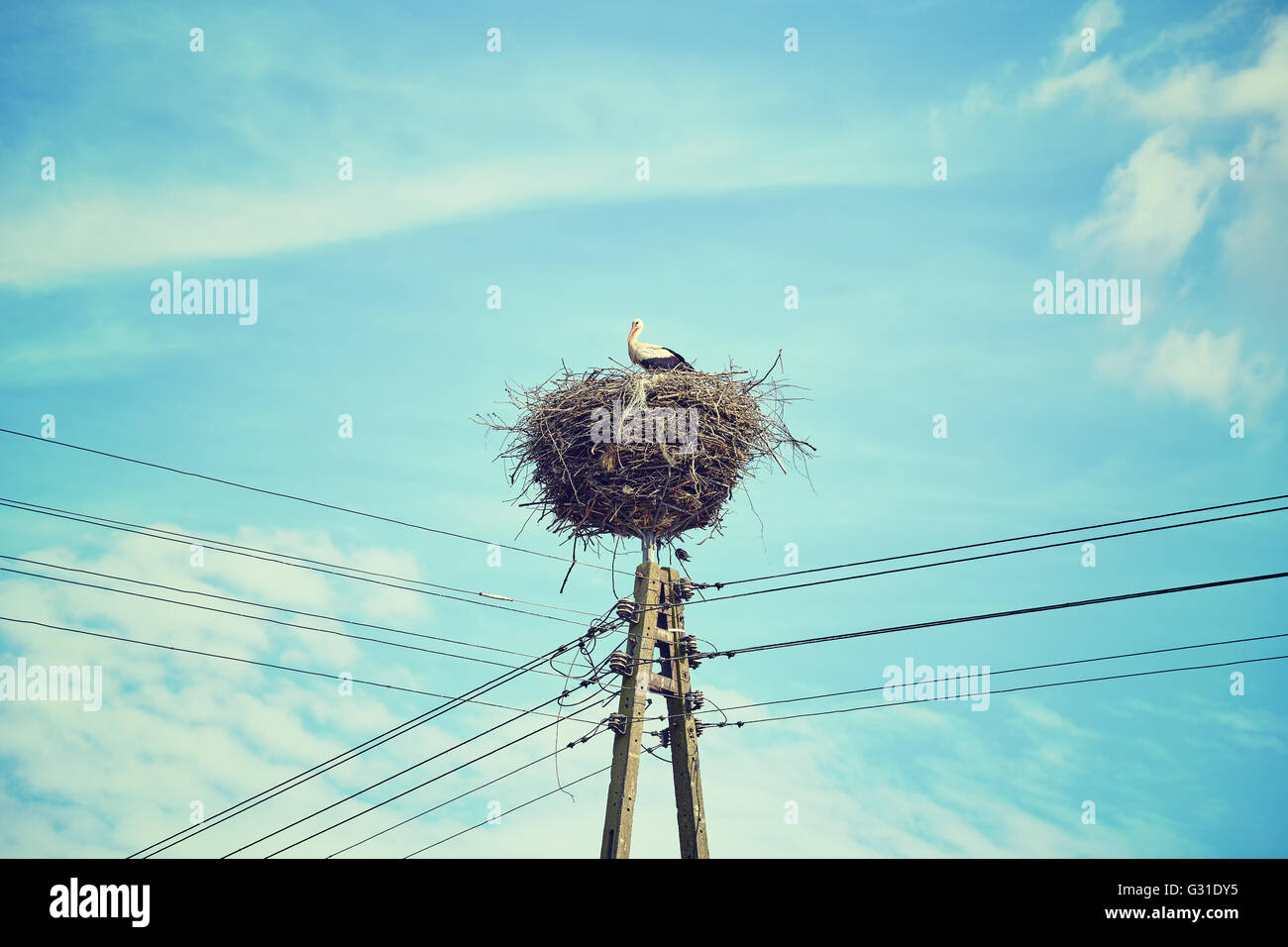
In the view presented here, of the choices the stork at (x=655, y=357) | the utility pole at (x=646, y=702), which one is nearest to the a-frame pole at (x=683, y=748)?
the utility pole at (x=646, y=702)

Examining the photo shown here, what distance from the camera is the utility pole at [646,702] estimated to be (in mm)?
10133

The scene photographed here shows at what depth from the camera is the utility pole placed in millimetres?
10133

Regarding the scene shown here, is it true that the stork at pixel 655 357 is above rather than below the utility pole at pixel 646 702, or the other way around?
above

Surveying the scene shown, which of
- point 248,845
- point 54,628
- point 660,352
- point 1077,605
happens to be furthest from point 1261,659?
point 54,628

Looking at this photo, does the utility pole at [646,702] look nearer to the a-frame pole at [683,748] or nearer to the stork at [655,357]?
the a-frame pole at [683,748]

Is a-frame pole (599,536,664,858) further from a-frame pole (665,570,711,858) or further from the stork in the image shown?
the stork

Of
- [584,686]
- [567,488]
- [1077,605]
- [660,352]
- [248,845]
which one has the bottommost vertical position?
[248,845]

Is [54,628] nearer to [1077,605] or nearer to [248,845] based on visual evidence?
[248,845]

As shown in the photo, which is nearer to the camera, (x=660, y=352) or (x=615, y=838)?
(x=615, y=838)

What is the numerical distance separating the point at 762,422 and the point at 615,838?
4405 mm

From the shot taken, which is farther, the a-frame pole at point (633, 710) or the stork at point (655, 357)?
the stork at point (655, 357)

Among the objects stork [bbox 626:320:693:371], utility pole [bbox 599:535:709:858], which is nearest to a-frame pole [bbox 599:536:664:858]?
utility pole [bbox 599:535:709:858]

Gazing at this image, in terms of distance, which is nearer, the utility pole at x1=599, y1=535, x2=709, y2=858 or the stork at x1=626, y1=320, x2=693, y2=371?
the utility pole at x1=599, y1=535, x2=709, y2=858

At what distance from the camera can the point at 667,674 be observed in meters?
11.0
